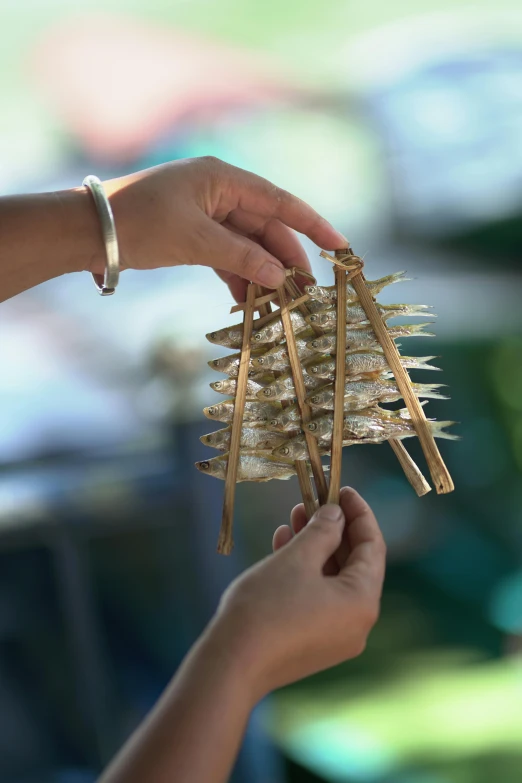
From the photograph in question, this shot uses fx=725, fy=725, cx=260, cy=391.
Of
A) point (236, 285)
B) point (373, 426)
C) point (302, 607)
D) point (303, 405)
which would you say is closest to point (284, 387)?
point (303, 405)

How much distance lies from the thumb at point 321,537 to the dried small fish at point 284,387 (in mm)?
176

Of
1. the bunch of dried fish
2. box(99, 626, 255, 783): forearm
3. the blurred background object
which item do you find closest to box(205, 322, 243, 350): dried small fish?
the bunch of dried fish

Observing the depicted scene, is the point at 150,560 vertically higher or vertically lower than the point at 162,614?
higher

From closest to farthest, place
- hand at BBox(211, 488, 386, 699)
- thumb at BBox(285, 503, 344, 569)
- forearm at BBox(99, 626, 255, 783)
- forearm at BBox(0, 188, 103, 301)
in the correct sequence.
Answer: forearm at BBox(99, 626, 255, 783) < hand at BBox(211, 488, 386, 699) < thumb at BBox(285, 503, 344, 569) < forearm at BBox(0, 188, 103, 301)

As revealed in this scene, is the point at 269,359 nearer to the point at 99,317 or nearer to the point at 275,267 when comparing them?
the point at 275,267

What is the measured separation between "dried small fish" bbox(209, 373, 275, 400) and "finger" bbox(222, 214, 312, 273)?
0.67 feet

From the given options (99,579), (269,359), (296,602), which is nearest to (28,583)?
(99,579)

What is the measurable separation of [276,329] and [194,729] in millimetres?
582

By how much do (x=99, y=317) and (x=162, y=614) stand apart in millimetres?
1269

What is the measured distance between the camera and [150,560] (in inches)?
116

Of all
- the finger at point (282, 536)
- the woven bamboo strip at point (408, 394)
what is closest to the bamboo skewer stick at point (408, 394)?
the woven bamboo strip at point (408, 394)

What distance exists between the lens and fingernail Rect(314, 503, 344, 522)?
0.95 meters

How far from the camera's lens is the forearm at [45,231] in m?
0.99

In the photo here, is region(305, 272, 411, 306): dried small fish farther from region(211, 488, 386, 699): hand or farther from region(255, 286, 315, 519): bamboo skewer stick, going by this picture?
region(211, 488, 386, 699): hand
